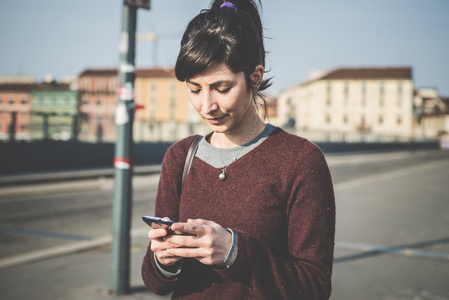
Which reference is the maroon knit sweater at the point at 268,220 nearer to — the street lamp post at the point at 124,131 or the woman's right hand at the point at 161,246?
the woman's right hand at the point at 161,246

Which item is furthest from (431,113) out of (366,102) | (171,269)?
(171,269)

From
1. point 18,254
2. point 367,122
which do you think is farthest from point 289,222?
point 367,122

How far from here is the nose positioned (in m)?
1.36

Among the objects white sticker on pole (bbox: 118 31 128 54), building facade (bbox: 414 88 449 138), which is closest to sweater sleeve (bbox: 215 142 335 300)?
white sticker on pole (bbox: 118 31 128 54)

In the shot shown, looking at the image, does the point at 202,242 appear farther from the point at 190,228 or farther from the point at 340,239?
the point at 340,239

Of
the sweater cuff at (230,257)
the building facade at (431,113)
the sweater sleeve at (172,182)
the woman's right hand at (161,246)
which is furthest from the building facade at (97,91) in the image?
the sweater cuff at (230,257)

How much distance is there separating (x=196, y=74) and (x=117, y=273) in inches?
128

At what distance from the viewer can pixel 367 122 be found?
279 ft

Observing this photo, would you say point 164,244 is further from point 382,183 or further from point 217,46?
point 382,183

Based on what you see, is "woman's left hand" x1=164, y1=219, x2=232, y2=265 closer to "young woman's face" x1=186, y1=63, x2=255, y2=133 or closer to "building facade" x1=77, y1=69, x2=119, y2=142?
"young woman's face" x1=186, y1=63, x2=255, y2=133

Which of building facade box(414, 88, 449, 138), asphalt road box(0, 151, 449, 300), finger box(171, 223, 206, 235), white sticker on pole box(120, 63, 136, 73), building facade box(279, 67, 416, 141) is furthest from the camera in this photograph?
building facade box(414, 88, 449, 138)

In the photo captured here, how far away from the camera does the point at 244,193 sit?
1387 millimetres

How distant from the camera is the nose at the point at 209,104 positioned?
4.47 feet

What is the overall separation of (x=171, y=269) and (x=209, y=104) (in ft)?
1.73
